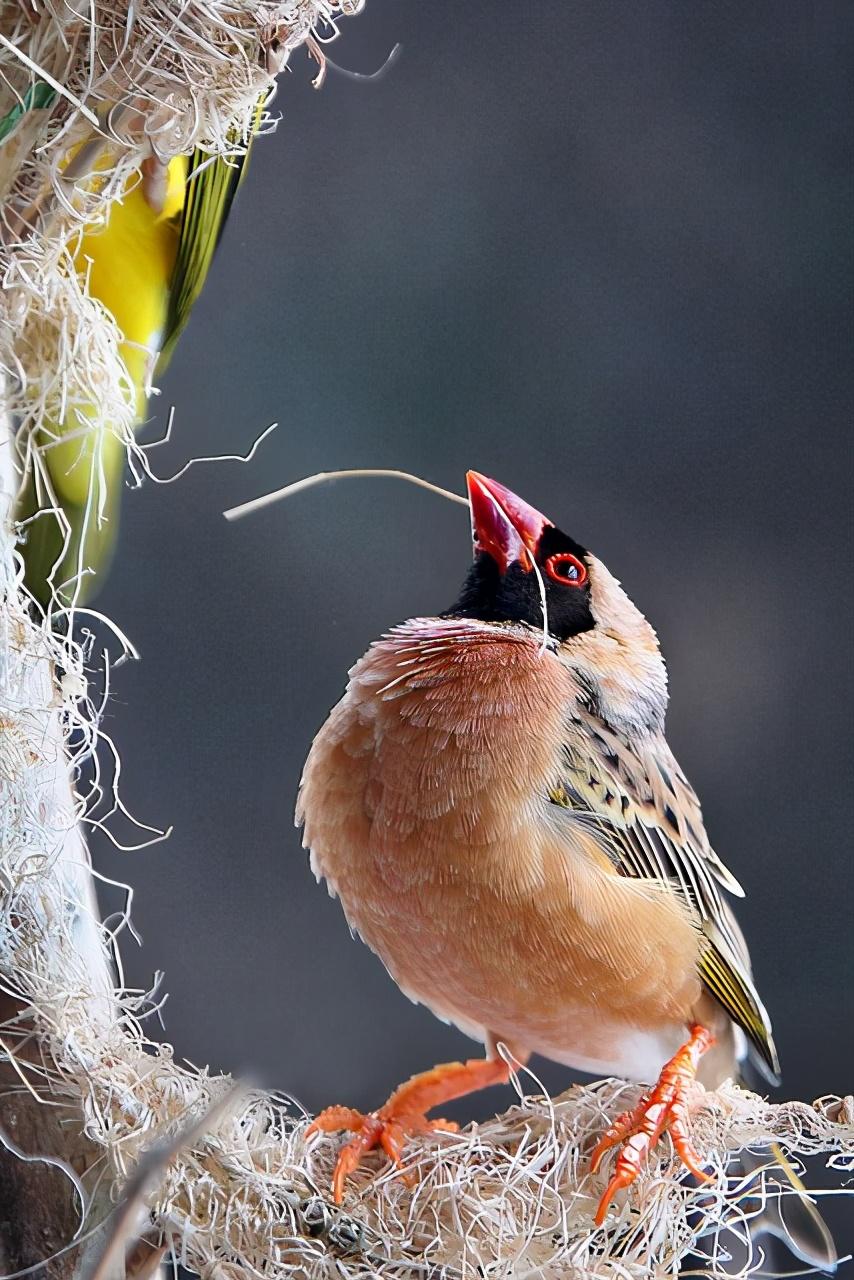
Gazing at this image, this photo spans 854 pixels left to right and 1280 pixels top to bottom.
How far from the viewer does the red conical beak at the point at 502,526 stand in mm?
988

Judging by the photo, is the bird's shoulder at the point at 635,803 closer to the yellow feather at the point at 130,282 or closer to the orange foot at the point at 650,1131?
the orange foot at the point at 650,1131

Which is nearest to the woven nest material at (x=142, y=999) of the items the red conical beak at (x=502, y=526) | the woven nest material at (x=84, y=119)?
the woven nest material at (x=84, y=119)

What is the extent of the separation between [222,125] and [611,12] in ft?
1.45

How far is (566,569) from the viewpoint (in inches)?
39.3

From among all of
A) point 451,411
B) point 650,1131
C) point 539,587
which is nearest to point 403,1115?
point 650,1131

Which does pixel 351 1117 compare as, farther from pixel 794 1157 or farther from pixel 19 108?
pixel 19 108

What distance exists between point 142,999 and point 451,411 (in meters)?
A: 0.58

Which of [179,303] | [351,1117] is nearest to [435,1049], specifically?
[351,1117]

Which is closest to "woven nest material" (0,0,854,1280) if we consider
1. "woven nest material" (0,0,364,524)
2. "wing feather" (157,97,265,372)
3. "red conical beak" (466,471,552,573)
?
"woven nest material" (0,0,364,524)

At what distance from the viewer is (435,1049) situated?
1055mm

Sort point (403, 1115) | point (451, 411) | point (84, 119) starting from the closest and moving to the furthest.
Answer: point (84, 119)
point (403, 1115)
point (451, 411)

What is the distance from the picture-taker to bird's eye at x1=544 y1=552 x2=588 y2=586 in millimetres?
992

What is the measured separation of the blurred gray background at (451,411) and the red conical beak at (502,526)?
0.05m

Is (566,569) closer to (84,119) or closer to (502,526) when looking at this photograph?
(502,526)
